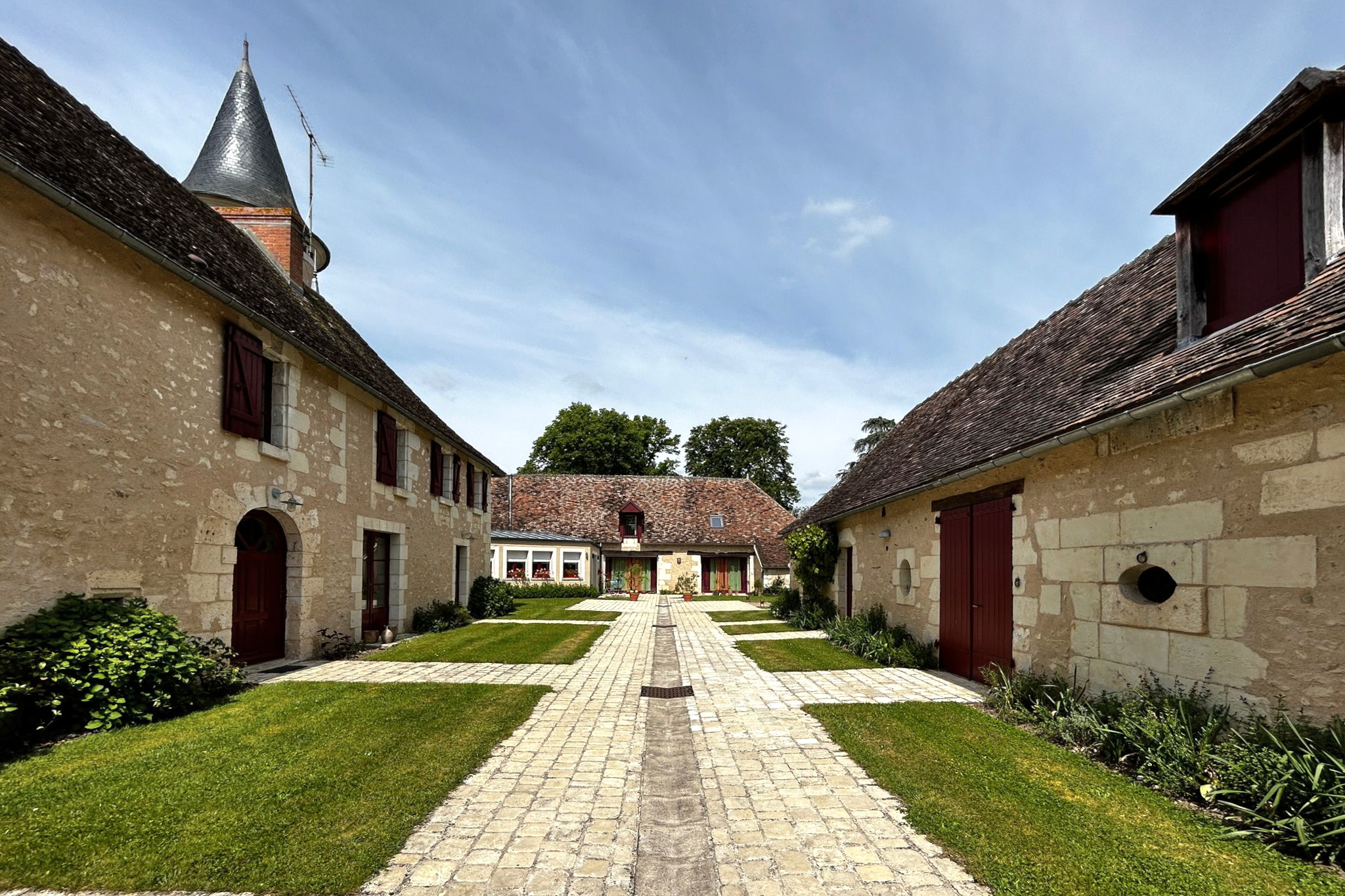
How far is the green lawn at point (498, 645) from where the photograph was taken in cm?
959

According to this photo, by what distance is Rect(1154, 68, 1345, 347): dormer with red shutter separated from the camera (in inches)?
165

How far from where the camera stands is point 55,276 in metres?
5.63

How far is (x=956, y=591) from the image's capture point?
27.8ft

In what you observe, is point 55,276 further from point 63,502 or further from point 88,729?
point 88,729

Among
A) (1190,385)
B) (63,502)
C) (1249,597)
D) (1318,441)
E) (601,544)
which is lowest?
(601,544)

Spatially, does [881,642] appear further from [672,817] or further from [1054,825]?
[672,817]

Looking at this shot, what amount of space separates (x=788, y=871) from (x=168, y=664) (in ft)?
18.9

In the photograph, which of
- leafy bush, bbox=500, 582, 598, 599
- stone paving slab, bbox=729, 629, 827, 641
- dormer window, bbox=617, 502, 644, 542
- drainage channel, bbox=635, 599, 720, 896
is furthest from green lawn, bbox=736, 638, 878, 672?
dormer window, bbox=617, 502, 644, 542

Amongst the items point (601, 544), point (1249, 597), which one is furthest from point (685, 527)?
point (1249, 597)

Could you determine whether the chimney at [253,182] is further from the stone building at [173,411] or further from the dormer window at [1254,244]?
the dormer window at [1254,244]

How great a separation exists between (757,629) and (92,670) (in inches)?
443

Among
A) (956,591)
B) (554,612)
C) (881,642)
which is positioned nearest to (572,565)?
(554,612)

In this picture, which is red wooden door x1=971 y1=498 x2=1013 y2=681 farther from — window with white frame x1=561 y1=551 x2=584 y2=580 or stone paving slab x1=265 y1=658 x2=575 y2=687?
window with white frame x1=561 y1=551 x2=584 y2=580

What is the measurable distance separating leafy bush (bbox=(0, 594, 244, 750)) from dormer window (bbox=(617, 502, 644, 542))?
74.4 feet
